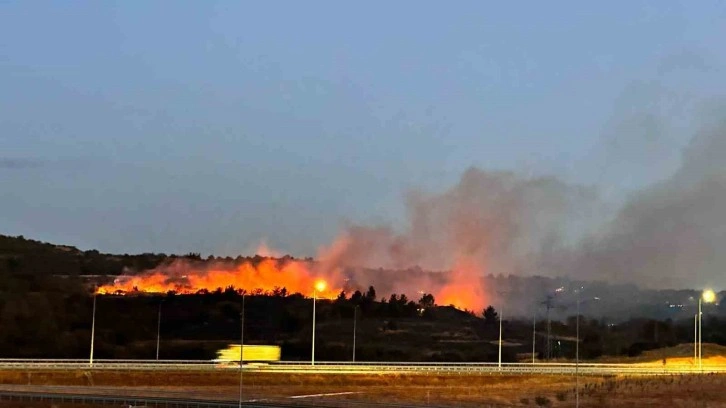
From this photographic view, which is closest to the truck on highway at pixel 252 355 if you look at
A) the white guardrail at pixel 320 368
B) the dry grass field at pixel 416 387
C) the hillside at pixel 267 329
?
the white guardrail at pixel 320 368

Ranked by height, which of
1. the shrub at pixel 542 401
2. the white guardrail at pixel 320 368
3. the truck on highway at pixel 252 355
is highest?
the truck on highway at pixel 252 355

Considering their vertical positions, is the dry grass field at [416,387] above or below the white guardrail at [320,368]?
below

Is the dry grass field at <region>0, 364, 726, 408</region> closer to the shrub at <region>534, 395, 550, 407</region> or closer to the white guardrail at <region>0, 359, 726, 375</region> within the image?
the shrub at <region>534, 395, 550, 407</region>

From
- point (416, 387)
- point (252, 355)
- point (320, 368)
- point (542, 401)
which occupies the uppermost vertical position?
point (252, 355)

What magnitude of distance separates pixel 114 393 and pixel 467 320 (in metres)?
119

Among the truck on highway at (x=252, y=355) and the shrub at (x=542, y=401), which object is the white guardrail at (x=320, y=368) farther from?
the shrub at (x=542, y=401)

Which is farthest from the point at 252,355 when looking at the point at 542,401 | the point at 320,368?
the point at 542,401

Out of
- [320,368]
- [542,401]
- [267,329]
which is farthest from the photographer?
[267,329]

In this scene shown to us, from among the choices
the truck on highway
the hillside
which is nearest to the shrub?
the truck on highway

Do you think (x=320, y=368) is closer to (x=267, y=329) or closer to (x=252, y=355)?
(x=252, y=355)

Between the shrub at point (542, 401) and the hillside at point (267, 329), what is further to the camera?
the hillside at point (267, 329)

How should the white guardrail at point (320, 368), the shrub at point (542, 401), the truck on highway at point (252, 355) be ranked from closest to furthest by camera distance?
the shrub at point (542, 401)
the white guardrail at point (320, 368)
the truck on highway at point (252, 355)

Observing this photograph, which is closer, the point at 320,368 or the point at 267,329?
the point at 320,368

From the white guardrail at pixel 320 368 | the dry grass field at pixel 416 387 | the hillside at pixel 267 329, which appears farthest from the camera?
the hillside at pixel 267 329
